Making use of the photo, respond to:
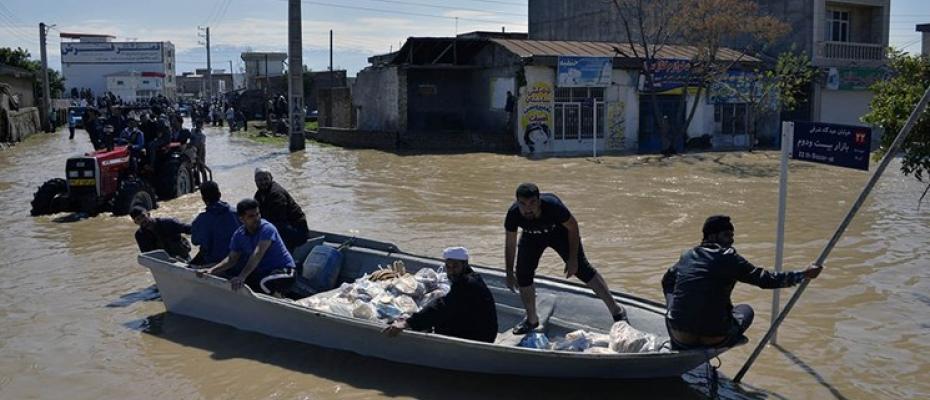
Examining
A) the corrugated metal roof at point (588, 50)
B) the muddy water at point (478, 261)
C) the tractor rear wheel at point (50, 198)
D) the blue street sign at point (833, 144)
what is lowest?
the muddy water at point (478, 261)

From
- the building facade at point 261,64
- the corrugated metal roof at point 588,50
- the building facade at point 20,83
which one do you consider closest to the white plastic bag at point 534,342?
the corrugated metal roof at point 588,50

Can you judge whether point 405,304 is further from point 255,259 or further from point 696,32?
point 696,32

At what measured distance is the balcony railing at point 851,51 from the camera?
106 feet

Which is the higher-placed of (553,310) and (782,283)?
(782,283)

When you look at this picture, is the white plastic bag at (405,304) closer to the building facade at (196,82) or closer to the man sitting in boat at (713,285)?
the man sitting in boat at (713,285)

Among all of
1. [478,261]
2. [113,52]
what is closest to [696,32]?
[478,261]

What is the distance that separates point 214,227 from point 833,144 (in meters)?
5.83

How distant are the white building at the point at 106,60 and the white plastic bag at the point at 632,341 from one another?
4286 inches

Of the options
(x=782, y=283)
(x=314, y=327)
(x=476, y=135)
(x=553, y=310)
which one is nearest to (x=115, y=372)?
(x=314, y=327)

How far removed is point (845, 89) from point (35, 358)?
104ft

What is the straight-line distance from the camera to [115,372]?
24.3ft

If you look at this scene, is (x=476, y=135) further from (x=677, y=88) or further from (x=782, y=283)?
(x=782, y=283)

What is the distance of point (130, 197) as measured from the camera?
14.8 metres

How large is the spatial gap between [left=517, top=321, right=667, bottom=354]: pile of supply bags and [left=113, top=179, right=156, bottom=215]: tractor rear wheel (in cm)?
987
